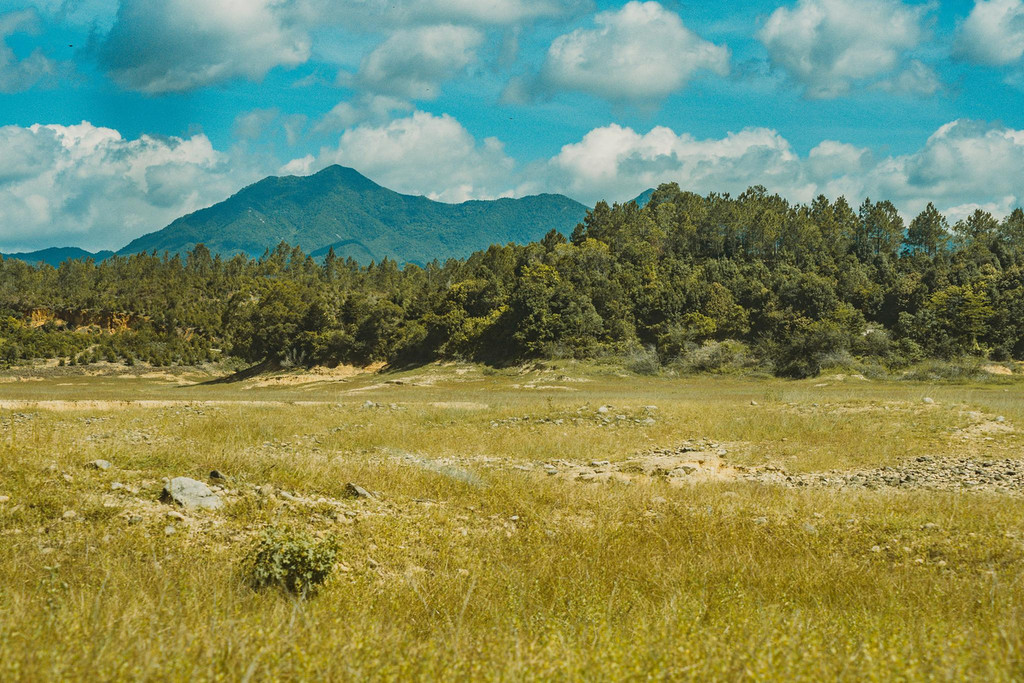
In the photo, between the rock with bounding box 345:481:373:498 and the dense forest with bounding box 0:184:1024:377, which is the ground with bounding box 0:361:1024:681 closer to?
the rock with bounding box 345:481:373:498

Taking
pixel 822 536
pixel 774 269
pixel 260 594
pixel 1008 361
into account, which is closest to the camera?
pixel 260 594

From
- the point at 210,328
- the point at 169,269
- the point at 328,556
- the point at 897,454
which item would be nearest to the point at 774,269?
the point at 897,454

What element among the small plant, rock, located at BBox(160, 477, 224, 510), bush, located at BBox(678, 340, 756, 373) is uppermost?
rock, located at BBox(160, 477, 224, 510)

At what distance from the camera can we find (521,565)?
26.0ft

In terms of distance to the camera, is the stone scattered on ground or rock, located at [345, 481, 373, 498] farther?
the stone scattered on ground

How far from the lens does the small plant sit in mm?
6738

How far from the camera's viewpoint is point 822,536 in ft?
31.5

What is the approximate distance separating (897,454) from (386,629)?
1795 centimetres

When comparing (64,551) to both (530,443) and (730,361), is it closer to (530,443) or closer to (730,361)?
(530,443)

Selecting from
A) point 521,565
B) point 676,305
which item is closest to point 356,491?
point 521,565

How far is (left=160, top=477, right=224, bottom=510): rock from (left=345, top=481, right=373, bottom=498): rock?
7.16 feet

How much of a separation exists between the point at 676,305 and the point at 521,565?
71.5m

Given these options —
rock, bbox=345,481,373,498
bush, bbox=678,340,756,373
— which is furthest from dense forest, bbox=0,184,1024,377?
rock, bbox=345,481,373,498

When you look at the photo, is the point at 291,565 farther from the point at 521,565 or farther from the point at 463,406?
the point at 463,406
